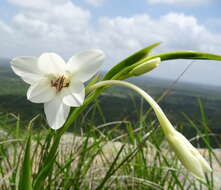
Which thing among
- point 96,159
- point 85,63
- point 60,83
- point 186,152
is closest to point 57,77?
point 60,83

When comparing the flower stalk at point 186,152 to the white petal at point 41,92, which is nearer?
the flower stalk at point 186,152

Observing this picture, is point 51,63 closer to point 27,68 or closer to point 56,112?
point 27,68

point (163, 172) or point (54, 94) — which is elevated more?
point (54, 94)

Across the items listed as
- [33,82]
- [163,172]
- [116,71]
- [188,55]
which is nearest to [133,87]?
[116,71]

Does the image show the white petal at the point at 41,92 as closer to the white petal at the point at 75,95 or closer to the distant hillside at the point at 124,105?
the white petal at the point at 75,95

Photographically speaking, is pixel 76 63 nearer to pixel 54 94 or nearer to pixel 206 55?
pixel 54 94

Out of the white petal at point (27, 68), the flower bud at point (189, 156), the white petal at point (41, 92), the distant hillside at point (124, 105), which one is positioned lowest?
the distant hillside at point (124, 105)

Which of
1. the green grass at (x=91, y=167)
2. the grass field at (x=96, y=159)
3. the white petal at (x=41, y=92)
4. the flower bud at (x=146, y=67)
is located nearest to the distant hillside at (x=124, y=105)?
the grass field at (x=96, y=159)
